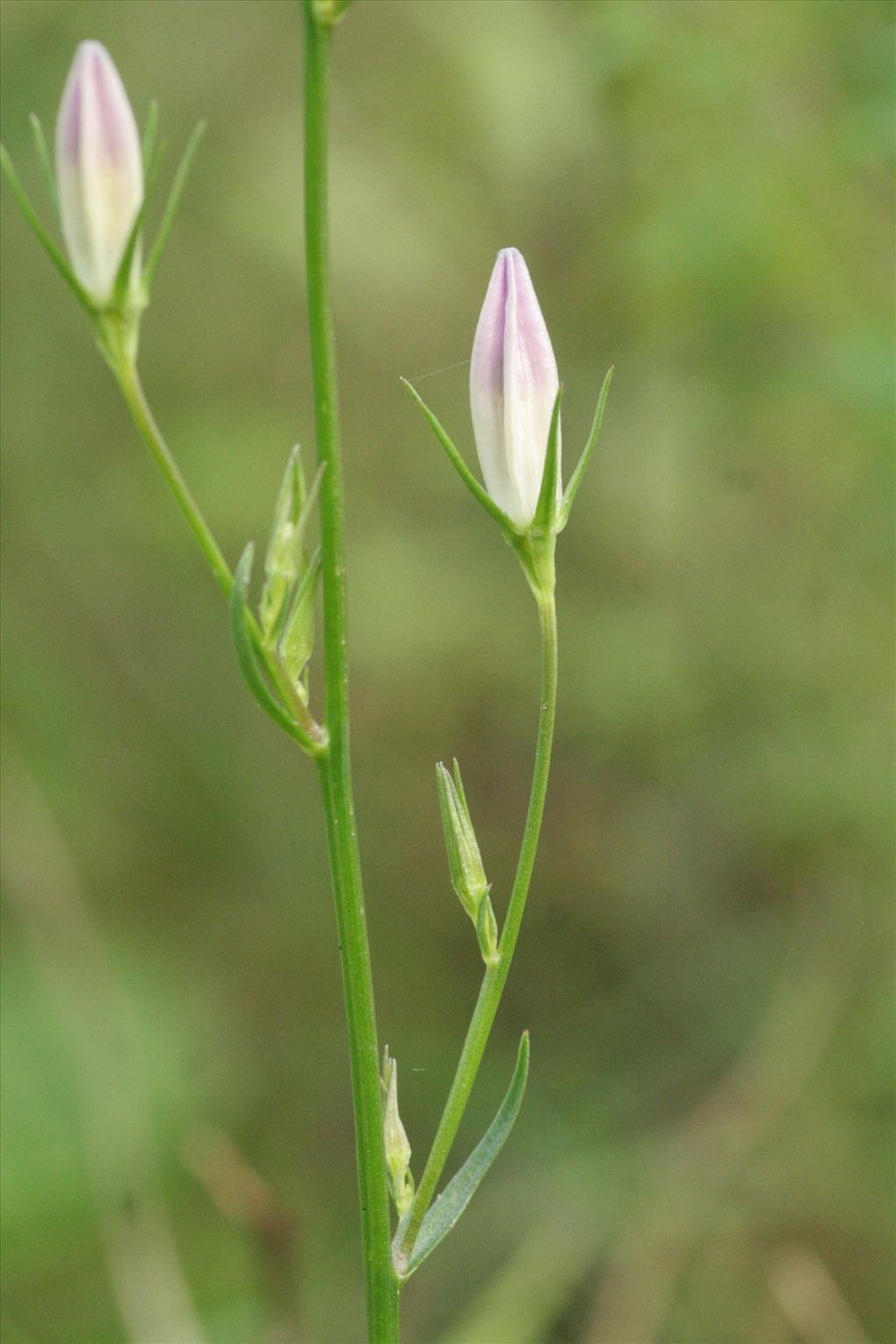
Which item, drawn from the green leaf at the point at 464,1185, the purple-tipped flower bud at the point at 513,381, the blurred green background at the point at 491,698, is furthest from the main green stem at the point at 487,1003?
the blurred green background at the point at 491,698

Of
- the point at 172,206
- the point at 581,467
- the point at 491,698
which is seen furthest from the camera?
the point at 491,698

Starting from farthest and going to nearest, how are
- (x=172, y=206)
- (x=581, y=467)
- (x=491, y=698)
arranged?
(x=491, y=698), (x=581, y=467), (x=172, y=206)

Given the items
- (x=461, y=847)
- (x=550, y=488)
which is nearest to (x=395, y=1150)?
(x=461, y=847)

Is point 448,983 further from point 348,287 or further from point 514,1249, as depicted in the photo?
point 348,287

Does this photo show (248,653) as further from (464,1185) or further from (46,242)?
(464,1185)

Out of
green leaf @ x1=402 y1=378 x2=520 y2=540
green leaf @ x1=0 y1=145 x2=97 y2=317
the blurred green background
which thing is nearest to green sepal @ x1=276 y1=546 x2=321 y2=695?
green leaf @ x1=402 y1=378 x2=520 y2=540

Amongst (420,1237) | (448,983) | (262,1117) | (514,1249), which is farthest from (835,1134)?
(420,1237)

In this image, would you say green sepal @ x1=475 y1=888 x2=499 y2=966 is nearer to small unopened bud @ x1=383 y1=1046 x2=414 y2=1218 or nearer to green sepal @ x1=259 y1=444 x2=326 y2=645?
small unopened bud @ x1=383 y1=1046 x2=414 y2=1218

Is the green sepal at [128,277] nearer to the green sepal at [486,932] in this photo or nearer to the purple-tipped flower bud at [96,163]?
the purple-tipped flower bud at [96,163]
